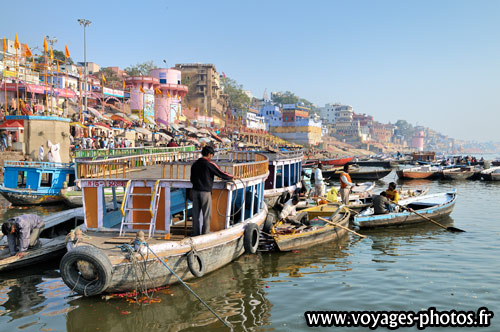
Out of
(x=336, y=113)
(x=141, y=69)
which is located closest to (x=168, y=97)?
(x=141, y=69)

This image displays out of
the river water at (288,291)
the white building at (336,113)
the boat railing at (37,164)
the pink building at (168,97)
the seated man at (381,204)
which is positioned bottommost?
the river water at (288,291)

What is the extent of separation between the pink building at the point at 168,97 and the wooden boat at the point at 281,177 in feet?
129

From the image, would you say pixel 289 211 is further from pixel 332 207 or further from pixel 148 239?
pixel 148 239

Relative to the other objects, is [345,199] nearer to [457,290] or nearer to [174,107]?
[457,290]

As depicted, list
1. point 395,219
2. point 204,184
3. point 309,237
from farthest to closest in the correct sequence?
point 395,219, point 309,237, point 204,184

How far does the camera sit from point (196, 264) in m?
9.07

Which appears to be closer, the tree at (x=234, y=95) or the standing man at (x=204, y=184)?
the standing man at (x=204, y=184)

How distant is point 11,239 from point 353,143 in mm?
146139

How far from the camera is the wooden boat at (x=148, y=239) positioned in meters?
8.06

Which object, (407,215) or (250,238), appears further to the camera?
(407,215)

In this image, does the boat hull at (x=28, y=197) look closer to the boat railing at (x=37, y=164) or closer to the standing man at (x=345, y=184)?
the boat railing at (x=37, y=164)

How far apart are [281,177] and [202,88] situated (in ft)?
207

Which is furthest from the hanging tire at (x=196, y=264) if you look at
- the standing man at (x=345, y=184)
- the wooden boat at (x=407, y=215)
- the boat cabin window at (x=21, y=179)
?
the boat cabin window at (x=21, y=179)

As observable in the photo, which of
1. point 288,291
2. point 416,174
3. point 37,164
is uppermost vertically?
point 37,164
